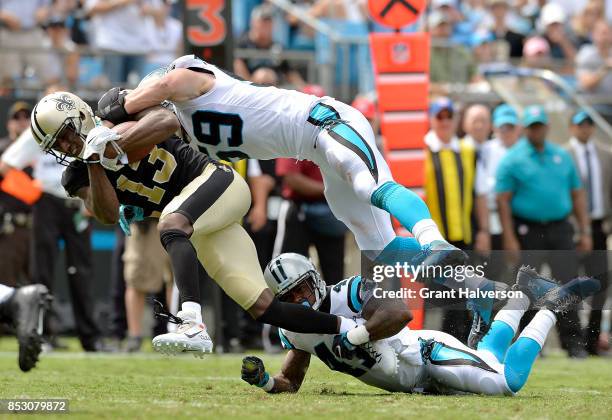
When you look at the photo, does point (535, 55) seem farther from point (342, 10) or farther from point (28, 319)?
point (28, 319)

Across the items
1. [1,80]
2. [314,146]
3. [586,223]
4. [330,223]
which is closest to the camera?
[314,146]

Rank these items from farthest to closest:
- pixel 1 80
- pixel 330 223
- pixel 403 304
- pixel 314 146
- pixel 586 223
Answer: pixel 1 80, pixel 586 223, pixel 330 223, pixel 314 146, pixel 403 304

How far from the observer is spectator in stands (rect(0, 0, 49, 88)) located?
41.6ft

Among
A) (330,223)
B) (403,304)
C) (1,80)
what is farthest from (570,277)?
(1,80)

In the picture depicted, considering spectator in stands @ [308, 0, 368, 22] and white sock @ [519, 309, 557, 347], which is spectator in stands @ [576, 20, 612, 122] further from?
white sock @ [519, 309, 557, 347]

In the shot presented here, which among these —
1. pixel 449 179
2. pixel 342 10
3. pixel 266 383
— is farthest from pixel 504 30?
pixel 266 383

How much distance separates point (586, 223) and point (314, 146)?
505 centimetres

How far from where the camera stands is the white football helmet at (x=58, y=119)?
6473mm

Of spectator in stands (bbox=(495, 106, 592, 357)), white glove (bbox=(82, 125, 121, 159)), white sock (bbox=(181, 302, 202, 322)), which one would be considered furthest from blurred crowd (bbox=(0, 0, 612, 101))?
white sock (bbox=(181, 302, 202, 322))

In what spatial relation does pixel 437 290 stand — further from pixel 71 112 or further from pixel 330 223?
pixel 330 223

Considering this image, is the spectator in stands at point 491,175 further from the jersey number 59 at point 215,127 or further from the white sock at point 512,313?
the jersey number 59 at point 215,127

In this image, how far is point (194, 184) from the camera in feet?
22.2

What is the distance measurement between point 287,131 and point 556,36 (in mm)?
9122

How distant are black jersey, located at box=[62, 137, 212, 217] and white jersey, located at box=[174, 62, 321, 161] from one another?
0.52 ft
